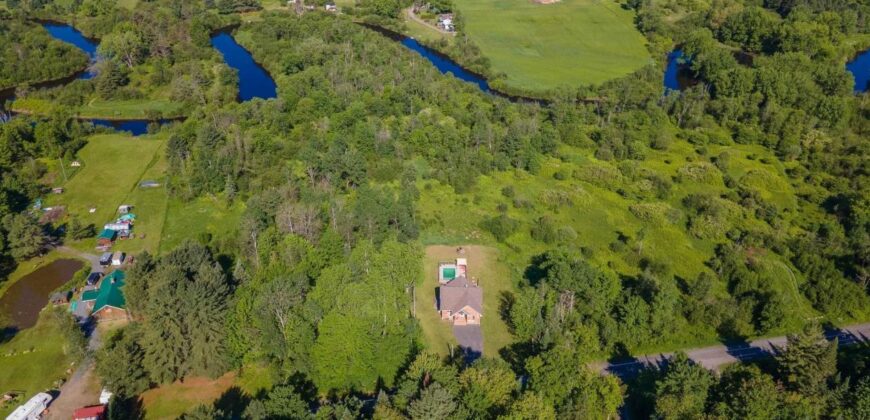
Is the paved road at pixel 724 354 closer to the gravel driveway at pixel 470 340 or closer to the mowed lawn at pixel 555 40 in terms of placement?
the gravel driveway at pixel 470 340

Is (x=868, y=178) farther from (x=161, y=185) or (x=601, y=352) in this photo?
(x=161, y=185)

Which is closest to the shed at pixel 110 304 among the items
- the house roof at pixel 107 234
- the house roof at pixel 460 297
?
the house roof at pixel 107 234

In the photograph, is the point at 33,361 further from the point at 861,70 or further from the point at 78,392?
the point at 861,70

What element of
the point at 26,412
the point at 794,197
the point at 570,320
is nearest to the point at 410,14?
the point at 794,197

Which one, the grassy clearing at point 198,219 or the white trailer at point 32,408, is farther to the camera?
the grassy clearing at point 198,219

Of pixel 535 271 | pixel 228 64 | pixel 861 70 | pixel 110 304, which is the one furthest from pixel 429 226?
pixel 861 70

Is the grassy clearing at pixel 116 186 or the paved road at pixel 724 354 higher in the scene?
the paved road at pixel 724 354

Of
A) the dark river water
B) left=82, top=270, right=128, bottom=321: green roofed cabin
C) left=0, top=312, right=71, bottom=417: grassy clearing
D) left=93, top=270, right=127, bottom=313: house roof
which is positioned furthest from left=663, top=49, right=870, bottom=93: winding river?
left=0, top=312, right=71, bottom=417: grassy clearing
